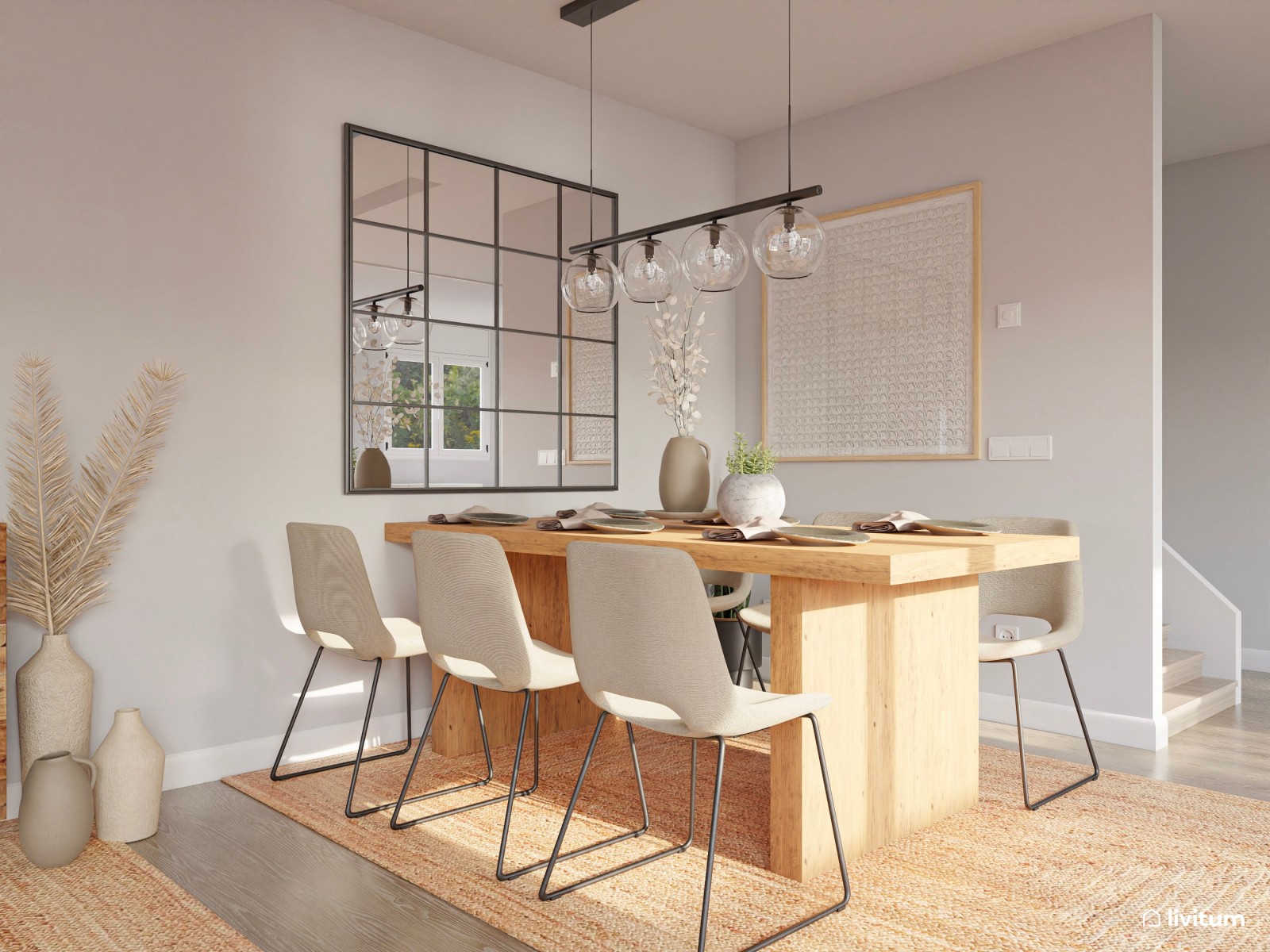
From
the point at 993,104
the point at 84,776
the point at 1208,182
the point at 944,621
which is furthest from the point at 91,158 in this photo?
the point at 1208,182

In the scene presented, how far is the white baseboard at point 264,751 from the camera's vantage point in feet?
10.0

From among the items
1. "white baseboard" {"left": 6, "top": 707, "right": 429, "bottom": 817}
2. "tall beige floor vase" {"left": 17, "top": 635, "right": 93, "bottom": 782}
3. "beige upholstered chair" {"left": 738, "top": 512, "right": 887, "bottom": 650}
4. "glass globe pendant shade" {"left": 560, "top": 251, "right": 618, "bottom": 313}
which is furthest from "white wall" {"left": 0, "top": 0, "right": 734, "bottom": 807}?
"beige upholstered chair" {"left": 738, "top": 512, "right": 887, "bottom": 650}

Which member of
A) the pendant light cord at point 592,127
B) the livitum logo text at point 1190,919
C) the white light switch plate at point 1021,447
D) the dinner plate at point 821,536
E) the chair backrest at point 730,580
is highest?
the pendant light cord at point 592,127

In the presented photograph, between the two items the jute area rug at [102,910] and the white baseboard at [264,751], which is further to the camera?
the white baseboard at [264,751]

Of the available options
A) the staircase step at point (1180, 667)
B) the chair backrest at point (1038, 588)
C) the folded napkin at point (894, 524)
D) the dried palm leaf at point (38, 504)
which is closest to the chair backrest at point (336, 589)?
the dried palm leaf at point (38, 504)

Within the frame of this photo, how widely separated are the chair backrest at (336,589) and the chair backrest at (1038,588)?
1.99 metres

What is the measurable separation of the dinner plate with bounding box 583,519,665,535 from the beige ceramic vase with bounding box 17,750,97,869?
154 centimetres

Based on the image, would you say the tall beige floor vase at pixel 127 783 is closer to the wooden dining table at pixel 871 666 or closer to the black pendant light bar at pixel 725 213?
the wooden dining table at pixel 871 666

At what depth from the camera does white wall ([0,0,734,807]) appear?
2.85 meters

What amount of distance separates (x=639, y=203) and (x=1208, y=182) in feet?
10.6

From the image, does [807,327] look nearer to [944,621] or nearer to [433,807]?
[944,621]

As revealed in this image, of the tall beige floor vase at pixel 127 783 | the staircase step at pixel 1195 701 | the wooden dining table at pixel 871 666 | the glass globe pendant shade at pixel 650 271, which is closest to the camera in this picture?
the wooden dining table at pixel 871 666

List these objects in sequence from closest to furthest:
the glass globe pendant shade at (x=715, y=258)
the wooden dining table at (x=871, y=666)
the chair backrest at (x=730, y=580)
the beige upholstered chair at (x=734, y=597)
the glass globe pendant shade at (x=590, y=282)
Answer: the wooden dining table at (x=871, y=666) → the glass globe pendant shade at (x=715, y=258) → the glass globe pendant shade at (x=590, y=282) → the beige upholstered chair at (x=734, y=597) → the chair backrest at (x=730, y=580)

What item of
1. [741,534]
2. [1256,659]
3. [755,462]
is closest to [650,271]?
[755,462]
